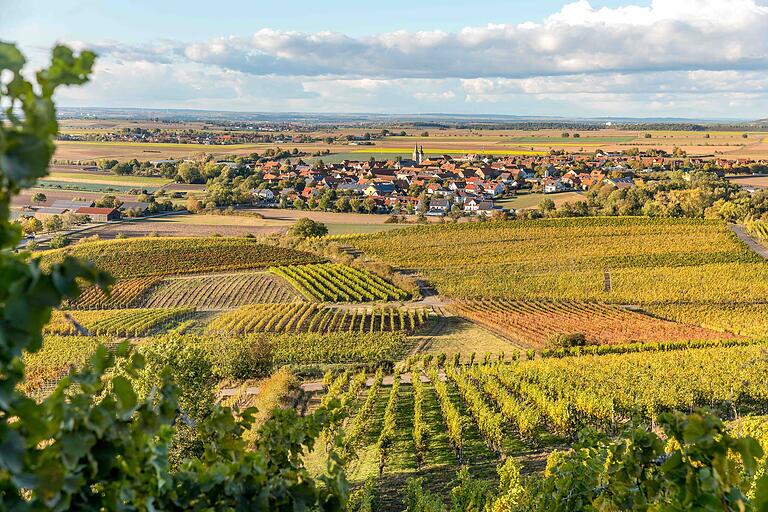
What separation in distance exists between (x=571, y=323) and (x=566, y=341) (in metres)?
4.97

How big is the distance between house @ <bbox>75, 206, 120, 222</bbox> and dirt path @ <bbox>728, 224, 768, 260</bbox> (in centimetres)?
7359

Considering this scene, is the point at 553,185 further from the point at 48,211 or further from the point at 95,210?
the point at 48,211

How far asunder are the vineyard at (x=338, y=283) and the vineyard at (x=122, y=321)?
31.0 feet

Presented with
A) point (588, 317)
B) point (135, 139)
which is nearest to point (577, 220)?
point (588, 317)

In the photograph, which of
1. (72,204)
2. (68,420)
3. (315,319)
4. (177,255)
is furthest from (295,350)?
(72,204)

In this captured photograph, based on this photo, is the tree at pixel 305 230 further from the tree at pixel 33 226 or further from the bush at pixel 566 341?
the bush at pixel 566 341

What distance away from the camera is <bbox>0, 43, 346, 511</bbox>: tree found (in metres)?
1.87

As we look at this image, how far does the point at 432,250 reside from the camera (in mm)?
59531

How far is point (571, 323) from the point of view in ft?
125

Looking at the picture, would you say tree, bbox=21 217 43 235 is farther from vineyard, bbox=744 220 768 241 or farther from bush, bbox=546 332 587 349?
vineyard, bbox=744 220 768 241

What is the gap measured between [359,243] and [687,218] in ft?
126

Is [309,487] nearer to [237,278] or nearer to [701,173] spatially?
[237,278]

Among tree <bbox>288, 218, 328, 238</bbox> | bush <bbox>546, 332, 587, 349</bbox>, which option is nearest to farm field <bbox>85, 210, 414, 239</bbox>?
tree <bbox>288, 218, 328, 238</bbox>

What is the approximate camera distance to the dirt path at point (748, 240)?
56.0 metres
